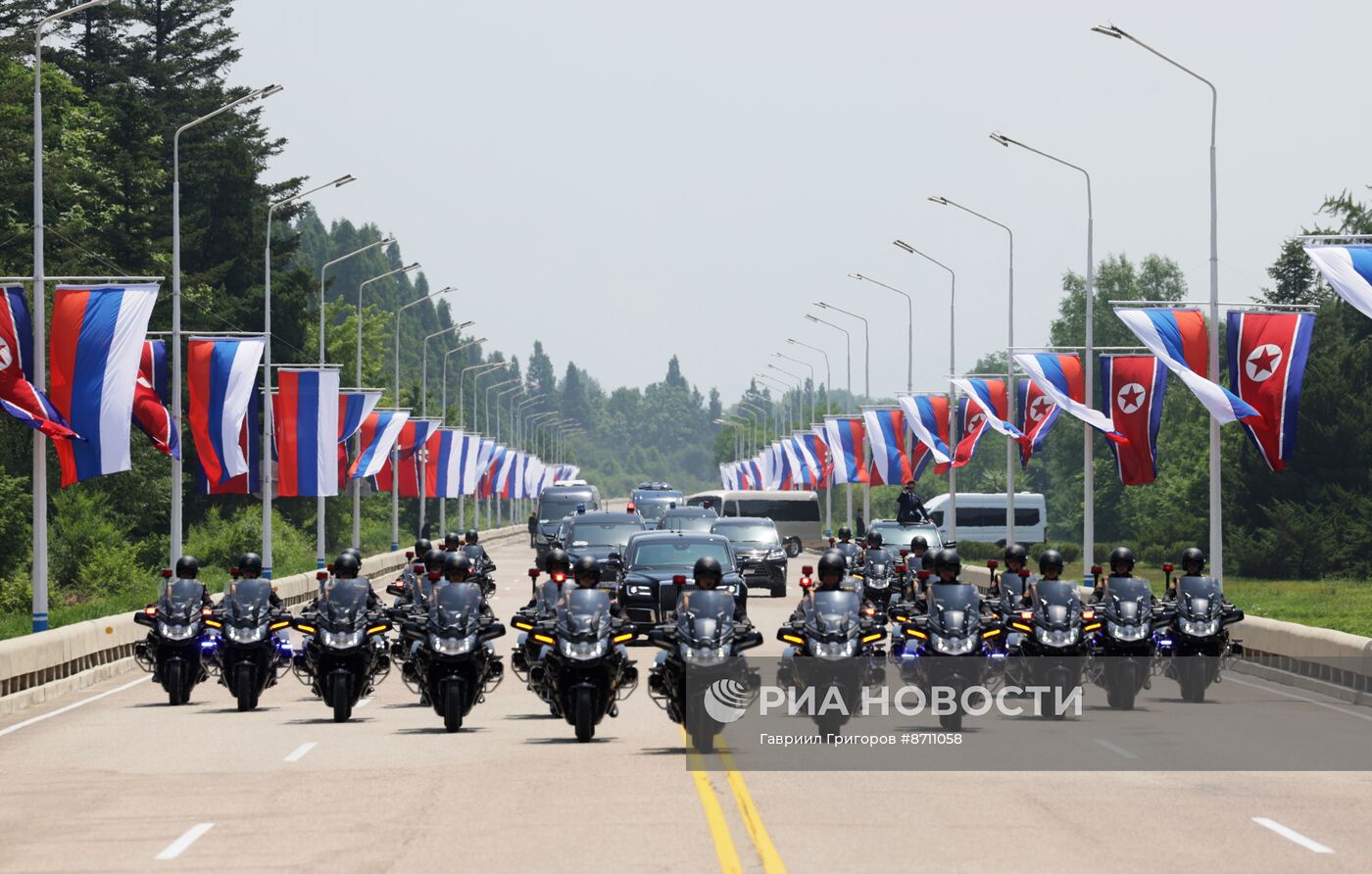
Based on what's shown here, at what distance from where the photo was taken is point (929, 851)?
12836 millimetres

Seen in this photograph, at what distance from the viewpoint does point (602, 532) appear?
47344mm

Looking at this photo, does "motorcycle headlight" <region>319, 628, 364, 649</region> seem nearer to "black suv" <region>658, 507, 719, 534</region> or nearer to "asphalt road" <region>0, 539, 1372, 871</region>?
"asphalt road" <region>0, 539, 1372, 871</region>

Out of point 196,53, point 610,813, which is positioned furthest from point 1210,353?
point 196,53

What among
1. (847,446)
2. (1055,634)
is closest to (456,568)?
(1055,634)

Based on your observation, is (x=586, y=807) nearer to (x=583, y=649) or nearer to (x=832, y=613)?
(x=583, y=649)

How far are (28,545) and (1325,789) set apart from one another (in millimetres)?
56283

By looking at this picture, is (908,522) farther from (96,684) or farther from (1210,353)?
(96,684)

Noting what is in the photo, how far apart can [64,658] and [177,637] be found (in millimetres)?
4219

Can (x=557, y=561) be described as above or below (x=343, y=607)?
above

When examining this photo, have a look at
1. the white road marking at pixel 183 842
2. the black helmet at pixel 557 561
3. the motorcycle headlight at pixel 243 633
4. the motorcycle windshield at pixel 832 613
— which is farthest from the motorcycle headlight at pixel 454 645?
the white road marking at pixel 183 842

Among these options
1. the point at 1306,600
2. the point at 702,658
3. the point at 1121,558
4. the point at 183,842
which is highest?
the point at 1121,558

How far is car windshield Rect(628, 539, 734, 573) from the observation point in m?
37.3

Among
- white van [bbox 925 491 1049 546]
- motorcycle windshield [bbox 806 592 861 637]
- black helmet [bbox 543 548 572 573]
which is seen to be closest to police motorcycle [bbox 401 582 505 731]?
black helmet [bbox 543 548 572 573]

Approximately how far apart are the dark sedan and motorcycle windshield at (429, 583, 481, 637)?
81.6 ft
